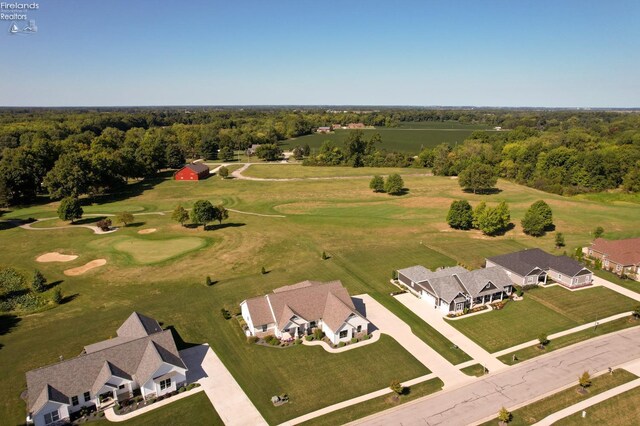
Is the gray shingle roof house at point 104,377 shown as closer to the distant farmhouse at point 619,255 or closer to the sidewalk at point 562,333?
the sidewalk at point 562,333

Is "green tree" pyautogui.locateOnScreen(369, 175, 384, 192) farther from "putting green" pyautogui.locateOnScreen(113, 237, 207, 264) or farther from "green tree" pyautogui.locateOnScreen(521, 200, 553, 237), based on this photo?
"putting green" pyautogui.locateOnScreen(113, 237, 207, 264)

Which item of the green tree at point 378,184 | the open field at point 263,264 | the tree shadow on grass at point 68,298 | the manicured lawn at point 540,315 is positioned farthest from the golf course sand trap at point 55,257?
the green tree at point 378,184

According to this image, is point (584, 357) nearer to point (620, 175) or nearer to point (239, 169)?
point (620, 175)

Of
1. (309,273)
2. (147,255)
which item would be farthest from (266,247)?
(147,255)

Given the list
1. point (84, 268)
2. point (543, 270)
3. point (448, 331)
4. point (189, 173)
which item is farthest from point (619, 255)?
point (189, 173)

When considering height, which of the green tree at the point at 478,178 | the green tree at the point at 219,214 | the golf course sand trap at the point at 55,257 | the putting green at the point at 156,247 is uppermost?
the green tree at the point at 478,178

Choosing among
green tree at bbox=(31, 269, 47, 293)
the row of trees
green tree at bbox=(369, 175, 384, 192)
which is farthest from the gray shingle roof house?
green tree at bbox=(369, 175, 384, 192)
